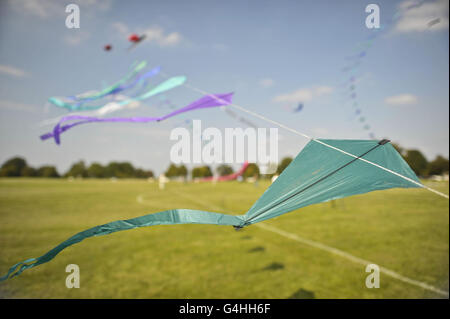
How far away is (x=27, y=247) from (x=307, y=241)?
8.31 meters

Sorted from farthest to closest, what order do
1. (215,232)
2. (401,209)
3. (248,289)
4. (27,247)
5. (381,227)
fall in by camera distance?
(401,209) → (381,227) → (215,232) → (27,247) → (248,289)

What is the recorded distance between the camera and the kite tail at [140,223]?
208cm

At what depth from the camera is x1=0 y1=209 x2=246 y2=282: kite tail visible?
2.08 metres

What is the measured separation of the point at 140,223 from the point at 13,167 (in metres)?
95.1

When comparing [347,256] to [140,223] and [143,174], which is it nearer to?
[140,223]

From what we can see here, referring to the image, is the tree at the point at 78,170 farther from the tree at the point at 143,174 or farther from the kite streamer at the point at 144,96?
the kite streamer at the point at 144,96

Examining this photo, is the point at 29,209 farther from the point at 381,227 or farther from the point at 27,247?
the point at 381,227

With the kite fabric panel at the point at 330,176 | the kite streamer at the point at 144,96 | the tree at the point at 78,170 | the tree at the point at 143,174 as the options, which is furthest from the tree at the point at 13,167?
the kite fabric panel at the point at 330,176

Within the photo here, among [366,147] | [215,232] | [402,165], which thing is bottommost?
[215,232]

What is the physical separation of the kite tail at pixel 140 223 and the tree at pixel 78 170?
107m

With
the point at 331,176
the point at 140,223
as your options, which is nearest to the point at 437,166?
the point at 331,176
